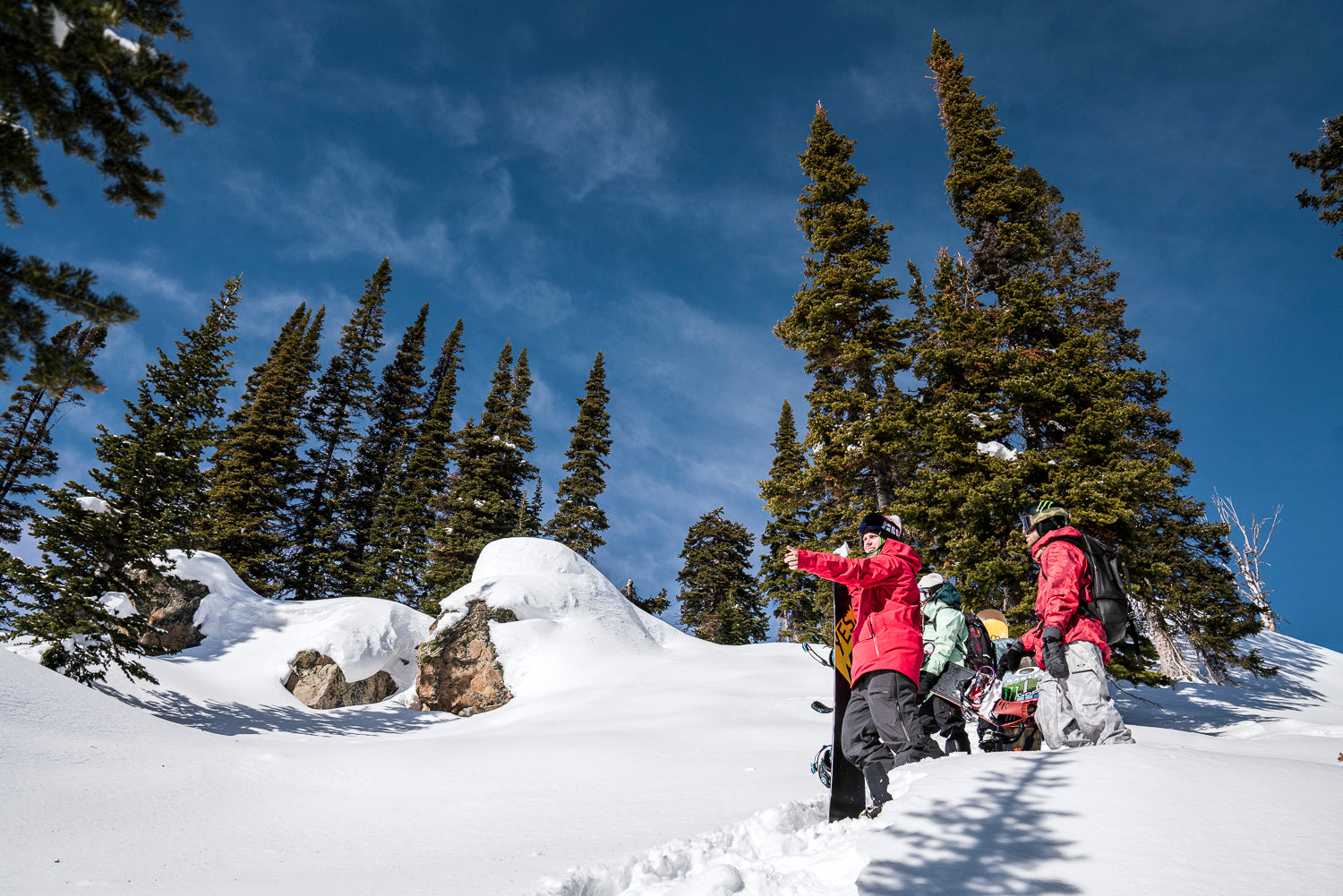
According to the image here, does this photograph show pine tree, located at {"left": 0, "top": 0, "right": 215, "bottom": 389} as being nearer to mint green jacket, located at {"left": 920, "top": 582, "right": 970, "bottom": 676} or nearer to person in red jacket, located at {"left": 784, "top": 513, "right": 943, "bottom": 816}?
person in red jacket, located at {"left": 784, "top": 513, "right": 943, "bottom": 816}

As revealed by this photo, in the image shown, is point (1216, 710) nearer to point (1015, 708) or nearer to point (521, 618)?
point (1015, 708)

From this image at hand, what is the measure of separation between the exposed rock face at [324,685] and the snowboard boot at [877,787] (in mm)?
18877

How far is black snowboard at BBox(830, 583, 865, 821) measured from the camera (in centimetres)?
412

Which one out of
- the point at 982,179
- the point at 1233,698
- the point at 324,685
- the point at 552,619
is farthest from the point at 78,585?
the point at 1233,698

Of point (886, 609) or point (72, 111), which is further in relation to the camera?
point (886, 609)

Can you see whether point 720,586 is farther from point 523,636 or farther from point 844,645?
point 844,645

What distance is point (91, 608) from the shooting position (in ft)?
42.8

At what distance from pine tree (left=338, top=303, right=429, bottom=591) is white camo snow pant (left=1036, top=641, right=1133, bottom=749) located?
101ft

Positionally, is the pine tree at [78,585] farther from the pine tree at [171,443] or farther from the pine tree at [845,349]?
the pine tree at [845,349]

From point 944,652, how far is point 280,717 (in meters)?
17.6

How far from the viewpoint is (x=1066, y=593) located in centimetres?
497

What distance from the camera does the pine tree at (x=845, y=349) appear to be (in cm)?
1403

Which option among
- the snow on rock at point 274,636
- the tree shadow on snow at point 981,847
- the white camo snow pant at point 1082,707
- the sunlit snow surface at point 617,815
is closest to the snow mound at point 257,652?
the snow on rock at point 274,636

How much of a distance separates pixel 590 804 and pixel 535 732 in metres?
5.12
